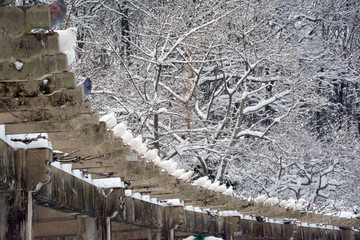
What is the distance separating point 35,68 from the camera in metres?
2.57

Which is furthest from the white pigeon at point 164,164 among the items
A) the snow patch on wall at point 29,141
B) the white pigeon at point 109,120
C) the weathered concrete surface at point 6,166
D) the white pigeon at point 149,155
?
the weathered concrete surface at point 6,166

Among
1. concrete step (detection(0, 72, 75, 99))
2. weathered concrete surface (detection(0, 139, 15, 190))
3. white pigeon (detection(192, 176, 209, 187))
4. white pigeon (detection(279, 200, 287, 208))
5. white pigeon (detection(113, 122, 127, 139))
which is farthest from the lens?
white pigeon (detection(279, 200, 287, 208))

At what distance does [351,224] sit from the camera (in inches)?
649

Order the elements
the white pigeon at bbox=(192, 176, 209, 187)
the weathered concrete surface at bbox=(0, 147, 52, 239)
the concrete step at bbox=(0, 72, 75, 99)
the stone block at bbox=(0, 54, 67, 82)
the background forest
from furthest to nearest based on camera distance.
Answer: the background forest → the white pigeon at bbox=(192, 176, 209, 187) → the weathered concrete surface at bbox=(0, 147, 52, 239) → the concrete step at bbox=(0, 72, 75, 99) → the stone block at bbox=(0, 54, 67, 82)

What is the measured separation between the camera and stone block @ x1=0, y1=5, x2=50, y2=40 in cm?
223

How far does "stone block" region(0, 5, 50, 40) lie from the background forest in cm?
1234

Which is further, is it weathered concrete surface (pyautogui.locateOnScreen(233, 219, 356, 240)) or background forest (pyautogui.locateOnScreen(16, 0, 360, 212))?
background forest (pyautogui.locateOnScreen(16, 0, 360, 212))

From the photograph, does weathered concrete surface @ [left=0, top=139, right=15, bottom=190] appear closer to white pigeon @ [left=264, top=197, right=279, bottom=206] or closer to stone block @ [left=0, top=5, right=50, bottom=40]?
stone block @ [left=0, top=5, right=50, bottom=40]

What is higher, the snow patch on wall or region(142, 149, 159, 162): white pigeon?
region(142, 149, 159, 162): white pigeon

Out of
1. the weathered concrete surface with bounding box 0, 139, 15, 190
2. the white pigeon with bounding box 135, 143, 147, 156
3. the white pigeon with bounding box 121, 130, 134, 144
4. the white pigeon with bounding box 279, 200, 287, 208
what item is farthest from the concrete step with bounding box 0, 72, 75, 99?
the white pigeon with bounding box 279, 200, 287, 208

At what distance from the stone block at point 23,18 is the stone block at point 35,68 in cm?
30

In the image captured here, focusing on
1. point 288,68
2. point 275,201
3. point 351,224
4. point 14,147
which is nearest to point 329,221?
point 351,224

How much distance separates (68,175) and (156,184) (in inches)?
73.5

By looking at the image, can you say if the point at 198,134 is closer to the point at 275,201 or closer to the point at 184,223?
the point at 275,201
